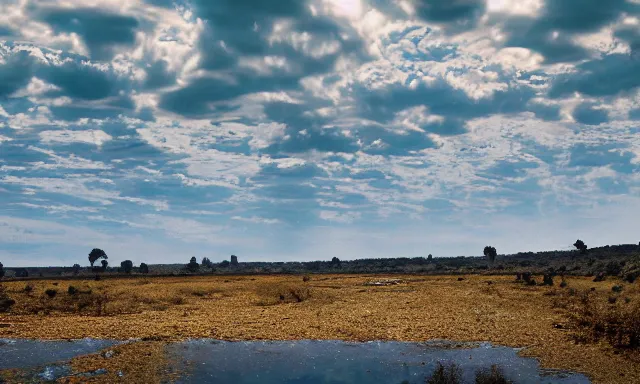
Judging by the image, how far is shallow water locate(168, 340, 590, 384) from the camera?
2159cm

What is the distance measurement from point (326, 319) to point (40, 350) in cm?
1762

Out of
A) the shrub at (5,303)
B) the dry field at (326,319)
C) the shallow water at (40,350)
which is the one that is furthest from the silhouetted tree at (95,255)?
the shallow water at (40,350)

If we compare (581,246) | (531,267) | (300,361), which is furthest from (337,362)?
(581,246)

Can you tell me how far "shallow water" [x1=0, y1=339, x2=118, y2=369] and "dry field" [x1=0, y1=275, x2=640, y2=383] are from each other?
1.44 m

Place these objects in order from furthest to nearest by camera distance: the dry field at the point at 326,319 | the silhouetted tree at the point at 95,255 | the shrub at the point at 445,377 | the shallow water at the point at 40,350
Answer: the silhouetted tree at the point at 95,255 < the dry field at the point at 326,319 < the shallow water at the point at 40,350 < the shrub at the point at 445,377

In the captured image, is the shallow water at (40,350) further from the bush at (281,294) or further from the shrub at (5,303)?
the bush at (281,294)

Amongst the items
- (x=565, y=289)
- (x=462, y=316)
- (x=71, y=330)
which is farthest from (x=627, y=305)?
(x=71, y=330)

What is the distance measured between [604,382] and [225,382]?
14.0m

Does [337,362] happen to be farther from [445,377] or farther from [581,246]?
[581,246]

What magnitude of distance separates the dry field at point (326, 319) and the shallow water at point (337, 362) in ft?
4.48

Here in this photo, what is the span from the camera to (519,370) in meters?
22.0

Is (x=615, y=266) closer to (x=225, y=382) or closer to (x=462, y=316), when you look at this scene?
(x=462, y=316)

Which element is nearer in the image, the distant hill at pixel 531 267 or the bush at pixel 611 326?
the bush at pixel 611 326

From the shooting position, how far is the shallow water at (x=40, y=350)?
77.9 ft
